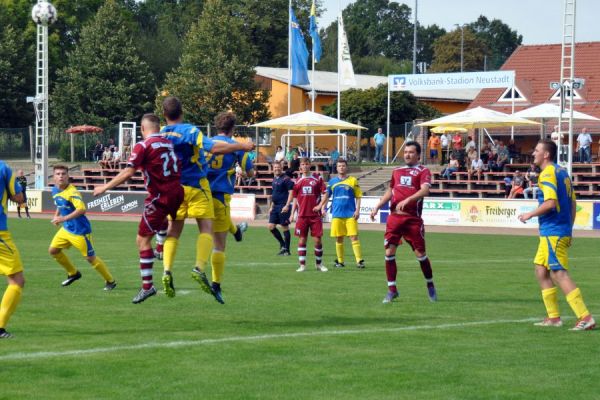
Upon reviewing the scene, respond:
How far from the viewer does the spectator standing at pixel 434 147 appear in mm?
49281

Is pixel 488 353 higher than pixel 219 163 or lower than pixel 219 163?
lower

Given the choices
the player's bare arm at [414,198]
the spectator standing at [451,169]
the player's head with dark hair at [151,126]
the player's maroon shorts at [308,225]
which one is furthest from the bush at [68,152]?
the player's head with dark hair at [151,126]

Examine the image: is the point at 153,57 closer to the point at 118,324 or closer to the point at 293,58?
the point at 293,58

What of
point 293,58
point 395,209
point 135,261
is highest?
point 293,58

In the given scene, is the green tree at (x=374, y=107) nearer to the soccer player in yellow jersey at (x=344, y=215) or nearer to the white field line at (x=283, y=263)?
the white field line at (x=283, y=263)

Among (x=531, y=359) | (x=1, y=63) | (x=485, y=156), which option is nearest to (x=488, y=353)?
(x=531, y=359)

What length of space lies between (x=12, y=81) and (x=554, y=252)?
62732mm

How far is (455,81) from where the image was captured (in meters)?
45.7

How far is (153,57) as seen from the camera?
85125 millimetres

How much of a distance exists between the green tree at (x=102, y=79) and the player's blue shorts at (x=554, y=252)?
2276 inches

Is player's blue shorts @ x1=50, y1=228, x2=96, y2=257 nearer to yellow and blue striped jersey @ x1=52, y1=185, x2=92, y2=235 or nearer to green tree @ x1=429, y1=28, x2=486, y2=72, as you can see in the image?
yellow and blue striped jersey @ x1=52, y1=185, x2=92, y2=235

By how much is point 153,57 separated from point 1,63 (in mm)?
19018

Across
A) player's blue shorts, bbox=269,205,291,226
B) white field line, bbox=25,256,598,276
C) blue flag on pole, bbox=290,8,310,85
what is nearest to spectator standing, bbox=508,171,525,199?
white field line, bbox=25,256,598,276

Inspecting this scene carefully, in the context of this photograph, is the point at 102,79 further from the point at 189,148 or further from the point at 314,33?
the point at 189,148
